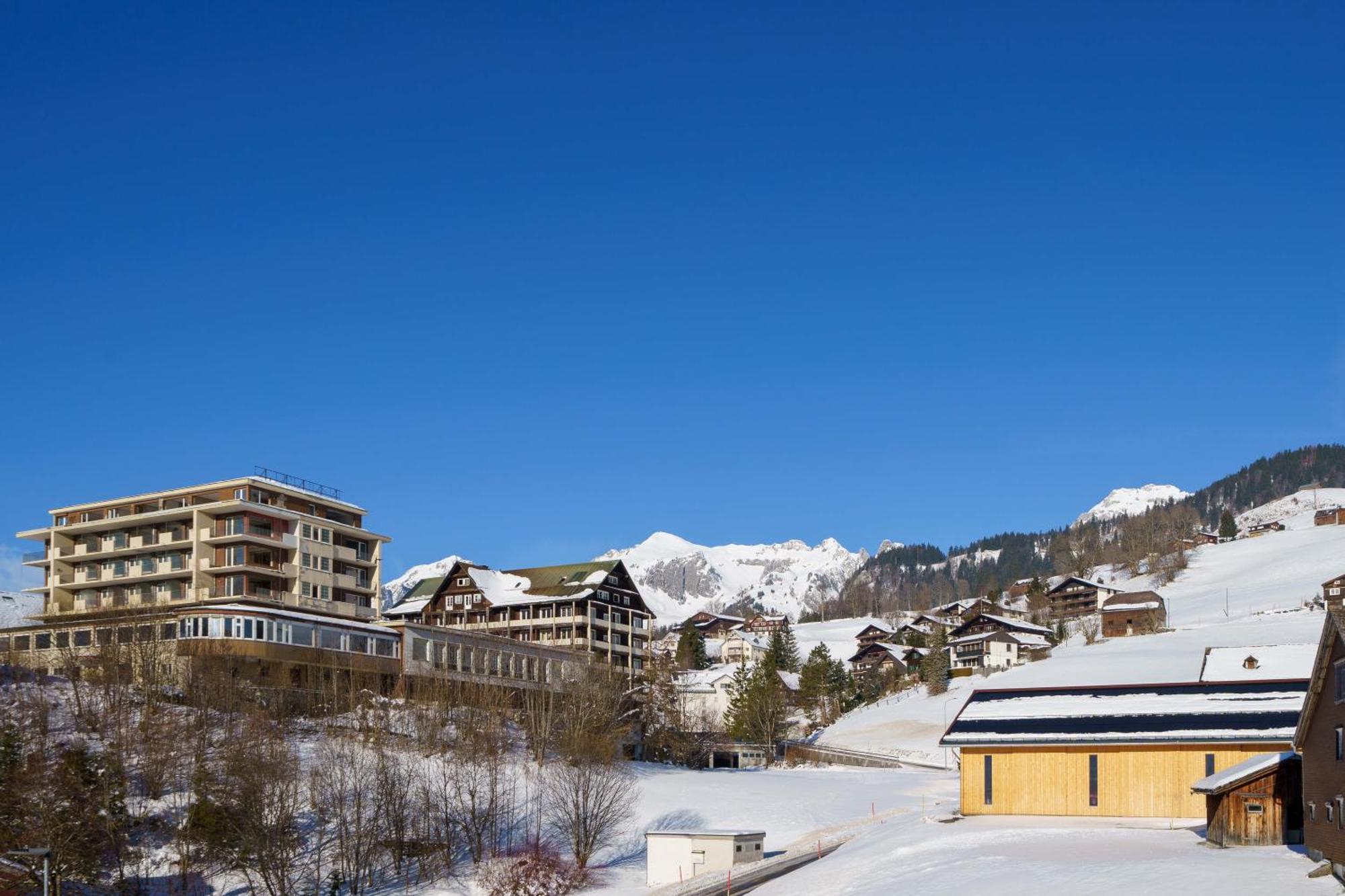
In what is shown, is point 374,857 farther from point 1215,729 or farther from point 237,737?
point 1215,729

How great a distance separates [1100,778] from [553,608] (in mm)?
69158

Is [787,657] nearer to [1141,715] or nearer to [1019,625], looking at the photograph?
[1019,625]

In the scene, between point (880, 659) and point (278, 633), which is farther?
point (880, 659)

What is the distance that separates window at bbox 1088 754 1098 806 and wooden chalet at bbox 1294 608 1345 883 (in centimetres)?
1469

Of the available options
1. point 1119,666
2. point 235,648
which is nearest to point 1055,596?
point 1119,666

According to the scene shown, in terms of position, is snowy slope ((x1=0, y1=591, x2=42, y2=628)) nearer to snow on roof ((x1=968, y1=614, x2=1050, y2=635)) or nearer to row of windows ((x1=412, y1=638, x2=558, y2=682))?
row of windows ((x1=412, y1=638, x2=558, y2=682))

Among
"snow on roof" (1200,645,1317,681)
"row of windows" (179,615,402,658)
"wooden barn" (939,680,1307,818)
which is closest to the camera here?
"wooden barn" (939,680,1307,818)

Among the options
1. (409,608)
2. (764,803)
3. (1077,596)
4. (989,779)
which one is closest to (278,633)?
(764,803)

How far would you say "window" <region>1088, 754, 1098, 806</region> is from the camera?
5528 cm

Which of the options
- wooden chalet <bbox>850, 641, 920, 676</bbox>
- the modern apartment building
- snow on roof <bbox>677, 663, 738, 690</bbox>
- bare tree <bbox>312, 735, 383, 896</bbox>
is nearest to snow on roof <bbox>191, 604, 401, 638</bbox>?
the modern apartment building

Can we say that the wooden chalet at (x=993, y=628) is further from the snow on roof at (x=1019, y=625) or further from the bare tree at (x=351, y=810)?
the bare tree at (x=351, y=810)

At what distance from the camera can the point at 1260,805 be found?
44.5 metres

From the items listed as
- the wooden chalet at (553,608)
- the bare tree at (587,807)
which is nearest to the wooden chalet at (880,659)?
the wooden chalet at (553,608)

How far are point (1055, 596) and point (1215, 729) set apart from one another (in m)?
138
